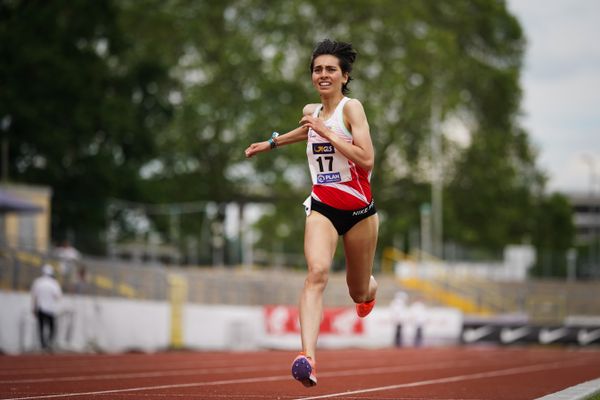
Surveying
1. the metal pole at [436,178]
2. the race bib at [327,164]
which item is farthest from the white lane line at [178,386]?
the metal pole at [436,178]

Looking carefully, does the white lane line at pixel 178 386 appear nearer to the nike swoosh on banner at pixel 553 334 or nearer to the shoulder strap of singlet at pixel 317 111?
the shoulder strap of singlet at pixel 317 111

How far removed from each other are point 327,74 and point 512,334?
31.5 meters

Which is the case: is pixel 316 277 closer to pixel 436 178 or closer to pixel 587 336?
pixel 587 336

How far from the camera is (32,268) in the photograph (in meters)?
27.8

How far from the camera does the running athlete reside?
30.8 ft

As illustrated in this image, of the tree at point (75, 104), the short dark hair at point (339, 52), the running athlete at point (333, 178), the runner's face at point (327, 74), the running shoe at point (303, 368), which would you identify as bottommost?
the running shoe at point (303, 368)

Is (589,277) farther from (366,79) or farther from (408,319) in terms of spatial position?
(408,319)

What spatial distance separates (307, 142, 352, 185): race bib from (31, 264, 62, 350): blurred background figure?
1697 centimetres

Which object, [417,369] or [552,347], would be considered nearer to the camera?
[417,369]

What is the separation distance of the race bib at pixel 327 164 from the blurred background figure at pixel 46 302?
1697 centimetres

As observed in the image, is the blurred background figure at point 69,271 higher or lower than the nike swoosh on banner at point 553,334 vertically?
higher

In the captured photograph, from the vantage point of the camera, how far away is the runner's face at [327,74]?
9641mm

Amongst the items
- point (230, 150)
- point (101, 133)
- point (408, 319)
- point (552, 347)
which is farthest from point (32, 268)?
point (230, 150)

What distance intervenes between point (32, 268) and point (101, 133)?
78.2 feet
